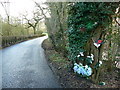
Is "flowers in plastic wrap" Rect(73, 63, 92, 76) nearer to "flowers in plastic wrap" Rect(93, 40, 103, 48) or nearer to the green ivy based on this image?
→ the green ivy

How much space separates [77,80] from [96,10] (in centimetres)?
186

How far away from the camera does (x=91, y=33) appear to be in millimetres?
2549

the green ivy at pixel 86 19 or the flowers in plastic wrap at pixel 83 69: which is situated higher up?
the green ivy at pixel 86 19

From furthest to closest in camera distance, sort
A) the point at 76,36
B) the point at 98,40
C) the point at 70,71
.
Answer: the point at 70,71 → the point at 76,36 → the point at 98,40

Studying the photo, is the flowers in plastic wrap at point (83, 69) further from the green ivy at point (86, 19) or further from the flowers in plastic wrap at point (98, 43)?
the flowers in plastic wrap at point (98, 43)

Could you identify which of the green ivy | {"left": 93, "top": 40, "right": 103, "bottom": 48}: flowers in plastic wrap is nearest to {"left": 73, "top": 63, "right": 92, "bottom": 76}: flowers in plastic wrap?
the green ivy

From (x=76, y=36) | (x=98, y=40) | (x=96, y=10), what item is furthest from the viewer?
(x=76, y=36)

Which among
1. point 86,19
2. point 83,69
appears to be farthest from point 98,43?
point 83,69

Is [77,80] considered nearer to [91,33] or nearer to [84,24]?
[91,33]

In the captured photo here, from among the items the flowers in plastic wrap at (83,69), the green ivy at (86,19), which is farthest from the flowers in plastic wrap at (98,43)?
the flowers in plastic wrap at (83,69)

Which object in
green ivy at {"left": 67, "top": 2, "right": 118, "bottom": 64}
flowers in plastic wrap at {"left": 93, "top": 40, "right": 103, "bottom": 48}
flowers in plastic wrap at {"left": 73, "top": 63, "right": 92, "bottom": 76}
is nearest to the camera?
green ivy at {"left": 67, "top": 2, "right": 118, "bottom": 64}

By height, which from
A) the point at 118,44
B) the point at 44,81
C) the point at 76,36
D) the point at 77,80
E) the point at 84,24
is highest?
the point at 84,24

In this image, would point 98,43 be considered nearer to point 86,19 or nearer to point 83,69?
point 86,19

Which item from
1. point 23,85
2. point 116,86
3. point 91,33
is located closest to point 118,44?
point 91,33
